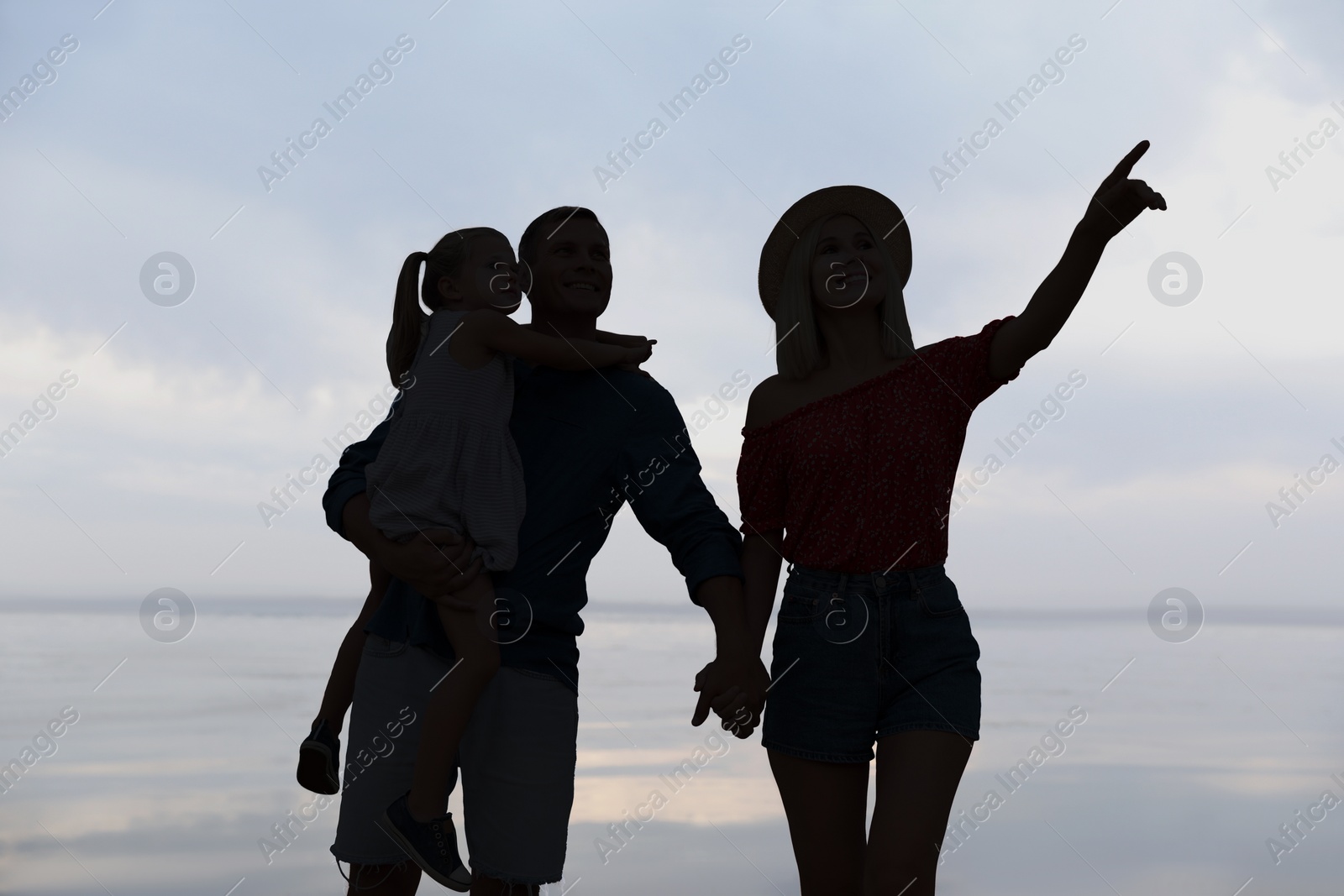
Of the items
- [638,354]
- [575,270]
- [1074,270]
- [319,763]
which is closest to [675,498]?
[638,354]

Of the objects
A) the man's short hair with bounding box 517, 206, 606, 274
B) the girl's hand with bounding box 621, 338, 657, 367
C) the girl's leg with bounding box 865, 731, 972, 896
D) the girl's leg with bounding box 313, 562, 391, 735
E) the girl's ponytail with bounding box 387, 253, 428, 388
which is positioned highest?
the man's short hair with bounding box 517, 206, 606, 274

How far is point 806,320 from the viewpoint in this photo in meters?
3.85

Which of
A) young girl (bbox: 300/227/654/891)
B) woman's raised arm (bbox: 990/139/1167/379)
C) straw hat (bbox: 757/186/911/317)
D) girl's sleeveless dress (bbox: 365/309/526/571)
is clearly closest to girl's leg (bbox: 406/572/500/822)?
young girl (bbox: 300/227/654/891)

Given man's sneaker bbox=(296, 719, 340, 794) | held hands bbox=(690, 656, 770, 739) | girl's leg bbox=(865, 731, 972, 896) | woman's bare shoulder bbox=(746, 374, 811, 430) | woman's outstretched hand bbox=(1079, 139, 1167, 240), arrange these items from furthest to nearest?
man's sneaker bbox=(296, 719, 340, 794) < woman's bare shoulder bbox=(746, 374, 811, 430) < held hands bbox=(690, 656, 770, 739) < woman's outstretched hand bbox=(1079, 139, 1167, 240) < girl's leg bbox=(865, 731, 972, 896)

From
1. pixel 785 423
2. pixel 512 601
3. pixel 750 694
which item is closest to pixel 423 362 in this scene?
pixel 512 601

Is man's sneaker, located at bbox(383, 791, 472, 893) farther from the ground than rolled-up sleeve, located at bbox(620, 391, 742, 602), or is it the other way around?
rolled-up sleeve, located at bbox(620, 391, 742, 602)

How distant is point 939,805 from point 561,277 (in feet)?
6.26

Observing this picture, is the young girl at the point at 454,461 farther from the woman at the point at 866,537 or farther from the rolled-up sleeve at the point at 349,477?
the woman at the point at 866,537

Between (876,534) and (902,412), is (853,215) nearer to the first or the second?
(902,412)

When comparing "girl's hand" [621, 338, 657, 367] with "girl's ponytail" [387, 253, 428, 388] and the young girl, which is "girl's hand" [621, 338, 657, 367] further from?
→ "girl's ponytail" [387, 253, 428, 388]

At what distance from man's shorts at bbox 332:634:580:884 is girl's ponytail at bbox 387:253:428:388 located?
0.87 m

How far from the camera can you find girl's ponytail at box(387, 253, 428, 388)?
396 cm

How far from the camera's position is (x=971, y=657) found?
3479 millimetres

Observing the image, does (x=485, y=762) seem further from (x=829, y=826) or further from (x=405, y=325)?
Result: (x=405, y=325)
